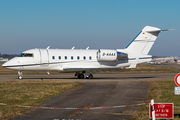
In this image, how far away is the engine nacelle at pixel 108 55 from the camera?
32781mm

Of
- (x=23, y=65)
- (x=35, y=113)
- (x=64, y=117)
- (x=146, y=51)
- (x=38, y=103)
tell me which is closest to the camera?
(x=64, y=117)

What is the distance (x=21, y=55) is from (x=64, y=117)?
21593 mm

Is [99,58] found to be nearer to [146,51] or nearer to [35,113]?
[146,51]

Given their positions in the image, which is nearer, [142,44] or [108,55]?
[108,55]

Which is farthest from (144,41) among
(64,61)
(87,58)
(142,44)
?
(64,61)

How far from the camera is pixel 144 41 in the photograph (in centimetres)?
3488

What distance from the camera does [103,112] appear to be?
12.2m

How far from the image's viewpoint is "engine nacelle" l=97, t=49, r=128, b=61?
108ft

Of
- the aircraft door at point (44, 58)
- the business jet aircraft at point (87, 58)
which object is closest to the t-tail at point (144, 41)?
the business jet aircraft at point (87, 58)

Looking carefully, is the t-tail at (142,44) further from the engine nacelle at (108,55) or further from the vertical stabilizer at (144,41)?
the engine nacelle at (108,55)

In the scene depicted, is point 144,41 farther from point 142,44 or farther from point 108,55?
point 108,55

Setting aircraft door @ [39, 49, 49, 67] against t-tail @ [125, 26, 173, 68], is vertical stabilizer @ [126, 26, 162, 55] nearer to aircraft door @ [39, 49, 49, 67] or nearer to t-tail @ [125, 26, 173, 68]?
t-tail @ [125, 26, 173, 68]

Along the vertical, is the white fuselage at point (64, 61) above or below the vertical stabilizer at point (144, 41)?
below

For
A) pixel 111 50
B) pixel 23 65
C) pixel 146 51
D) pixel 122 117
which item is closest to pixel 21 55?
pixel 23 65
